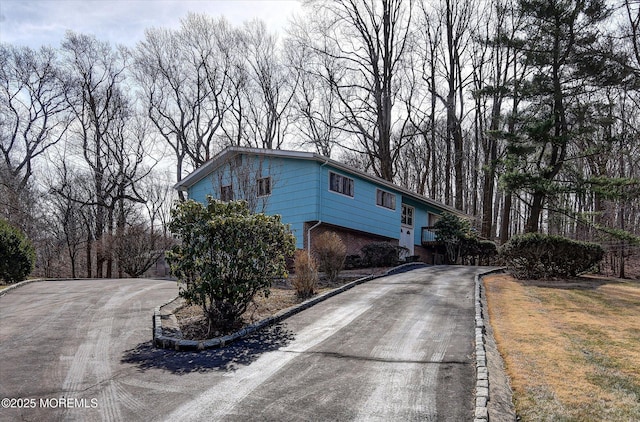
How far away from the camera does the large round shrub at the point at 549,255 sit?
1352 cm

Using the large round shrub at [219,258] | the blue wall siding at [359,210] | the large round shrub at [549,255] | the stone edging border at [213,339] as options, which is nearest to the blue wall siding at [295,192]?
the blue wall siding at [359,210]

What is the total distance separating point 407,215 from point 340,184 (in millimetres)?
7421

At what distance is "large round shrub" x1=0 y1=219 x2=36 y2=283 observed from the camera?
47.6ft

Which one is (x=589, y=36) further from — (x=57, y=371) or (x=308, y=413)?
(x=57, y=371)

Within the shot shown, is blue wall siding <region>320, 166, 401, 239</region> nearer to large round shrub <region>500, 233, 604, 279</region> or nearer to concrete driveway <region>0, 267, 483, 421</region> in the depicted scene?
large round shrub <region>500, 233, 604, 279</region>

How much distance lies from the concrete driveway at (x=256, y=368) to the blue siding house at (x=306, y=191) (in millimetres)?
7690

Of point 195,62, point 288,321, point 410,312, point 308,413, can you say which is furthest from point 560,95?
point 195,62

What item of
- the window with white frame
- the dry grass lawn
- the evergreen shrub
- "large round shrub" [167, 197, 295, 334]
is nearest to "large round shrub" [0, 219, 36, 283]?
"large round shrub" [167, 197, 295, 334]

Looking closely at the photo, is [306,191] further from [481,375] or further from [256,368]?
[481,375]

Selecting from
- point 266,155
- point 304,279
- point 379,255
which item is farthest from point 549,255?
point 266,155

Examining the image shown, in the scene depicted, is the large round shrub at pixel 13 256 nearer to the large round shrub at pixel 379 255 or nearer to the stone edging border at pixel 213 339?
the stone edging border at pixel 213 339

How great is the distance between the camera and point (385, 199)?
21.3 metres

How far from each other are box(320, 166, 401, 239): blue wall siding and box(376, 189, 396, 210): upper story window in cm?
21

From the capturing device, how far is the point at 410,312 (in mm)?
8781
